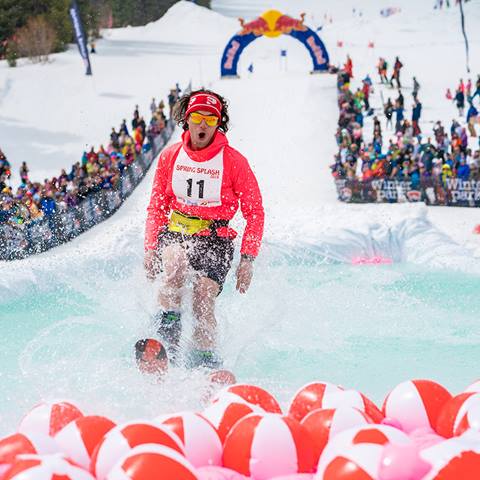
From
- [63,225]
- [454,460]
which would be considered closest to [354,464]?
[454,460]

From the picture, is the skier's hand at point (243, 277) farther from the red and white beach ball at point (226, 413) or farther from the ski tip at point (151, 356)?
the red and white beach ball at point (226, 413)

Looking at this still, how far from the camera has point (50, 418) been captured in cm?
363

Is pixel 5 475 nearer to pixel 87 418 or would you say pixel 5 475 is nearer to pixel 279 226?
pixel 87 418

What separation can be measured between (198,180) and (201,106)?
482mm

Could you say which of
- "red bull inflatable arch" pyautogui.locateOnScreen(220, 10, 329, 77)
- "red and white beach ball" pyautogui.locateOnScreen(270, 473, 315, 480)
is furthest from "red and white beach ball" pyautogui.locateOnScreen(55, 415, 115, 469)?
"red bull inflatable arch" pyautogui.locateOnScreen(220, 10, 329, 77)

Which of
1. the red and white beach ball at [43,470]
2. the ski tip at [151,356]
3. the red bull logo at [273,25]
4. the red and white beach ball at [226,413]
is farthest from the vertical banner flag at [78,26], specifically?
the red and white beach ball at [43,470]

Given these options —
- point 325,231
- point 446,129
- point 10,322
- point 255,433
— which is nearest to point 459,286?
point 325,231

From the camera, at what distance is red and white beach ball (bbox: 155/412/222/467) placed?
10.8ft

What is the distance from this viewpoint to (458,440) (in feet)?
9.24

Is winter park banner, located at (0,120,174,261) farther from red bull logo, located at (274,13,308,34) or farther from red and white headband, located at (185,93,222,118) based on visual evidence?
red bull logo, located at (274,13,308,34)

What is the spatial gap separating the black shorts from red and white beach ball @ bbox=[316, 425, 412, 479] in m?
2.23

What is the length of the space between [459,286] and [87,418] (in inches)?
262

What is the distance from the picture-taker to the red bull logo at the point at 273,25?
27750mm

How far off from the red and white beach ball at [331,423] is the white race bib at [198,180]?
2086 millimetres
